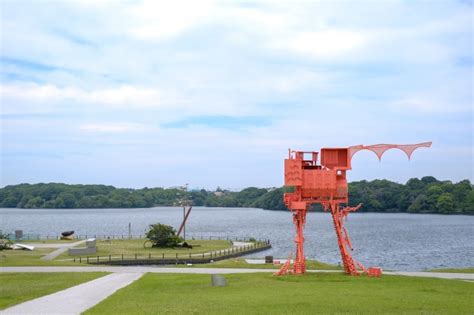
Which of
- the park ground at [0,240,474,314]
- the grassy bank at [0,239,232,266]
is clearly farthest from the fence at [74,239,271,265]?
the park ground at [0,240,474,314]

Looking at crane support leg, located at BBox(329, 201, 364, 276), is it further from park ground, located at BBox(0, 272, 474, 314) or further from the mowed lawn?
the mowed lawn

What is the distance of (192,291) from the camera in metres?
21.6

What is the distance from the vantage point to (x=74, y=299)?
774 inches

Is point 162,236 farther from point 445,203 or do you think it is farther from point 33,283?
point 445,203

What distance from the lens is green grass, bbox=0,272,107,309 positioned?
2031 cm

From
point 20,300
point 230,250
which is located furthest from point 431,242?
point 20,300

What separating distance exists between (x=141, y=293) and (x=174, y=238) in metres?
36.2

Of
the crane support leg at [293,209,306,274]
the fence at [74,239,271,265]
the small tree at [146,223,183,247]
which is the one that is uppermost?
the crane support leg at [293,209,306,274]

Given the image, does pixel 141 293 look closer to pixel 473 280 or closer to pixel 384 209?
pixel 473 280

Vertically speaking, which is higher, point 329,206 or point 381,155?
point 381,155

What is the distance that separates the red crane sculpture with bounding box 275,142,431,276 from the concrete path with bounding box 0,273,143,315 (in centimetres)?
779

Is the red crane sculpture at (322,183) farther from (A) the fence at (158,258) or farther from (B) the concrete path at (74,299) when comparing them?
(A) the fence at (158,258)

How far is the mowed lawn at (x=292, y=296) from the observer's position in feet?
54.5

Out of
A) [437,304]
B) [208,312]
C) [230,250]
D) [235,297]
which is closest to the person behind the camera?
[208,312]
